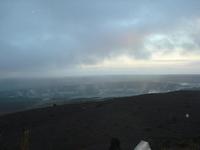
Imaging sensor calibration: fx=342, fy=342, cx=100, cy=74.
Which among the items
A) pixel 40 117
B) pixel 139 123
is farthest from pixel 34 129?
pixel 139 123

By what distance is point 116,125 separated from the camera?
122ft

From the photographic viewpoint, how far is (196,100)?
4903cm

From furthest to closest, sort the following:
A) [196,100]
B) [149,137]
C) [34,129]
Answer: [196,100]
[34,129]
[149,137]

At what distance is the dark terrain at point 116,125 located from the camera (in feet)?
102

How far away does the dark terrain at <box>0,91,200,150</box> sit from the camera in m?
31.2

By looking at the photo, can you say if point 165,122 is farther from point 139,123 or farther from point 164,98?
point 164,98

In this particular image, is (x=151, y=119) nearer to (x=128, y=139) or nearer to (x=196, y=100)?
(x=128, y=139)

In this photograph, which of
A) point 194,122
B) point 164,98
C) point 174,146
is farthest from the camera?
point 164,98

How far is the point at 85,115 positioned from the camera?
45656mm

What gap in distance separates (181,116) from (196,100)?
10.9m

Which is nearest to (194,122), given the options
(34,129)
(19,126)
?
(34,129)

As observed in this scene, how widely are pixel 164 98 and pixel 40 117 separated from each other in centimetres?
1925

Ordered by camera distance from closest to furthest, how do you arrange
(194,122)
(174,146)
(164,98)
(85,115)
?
1. (174,146)
2. (194,122)
3. (85,115)
4. (164,98)

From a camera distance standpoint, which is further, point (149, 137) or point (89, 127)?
point (89, 127)
